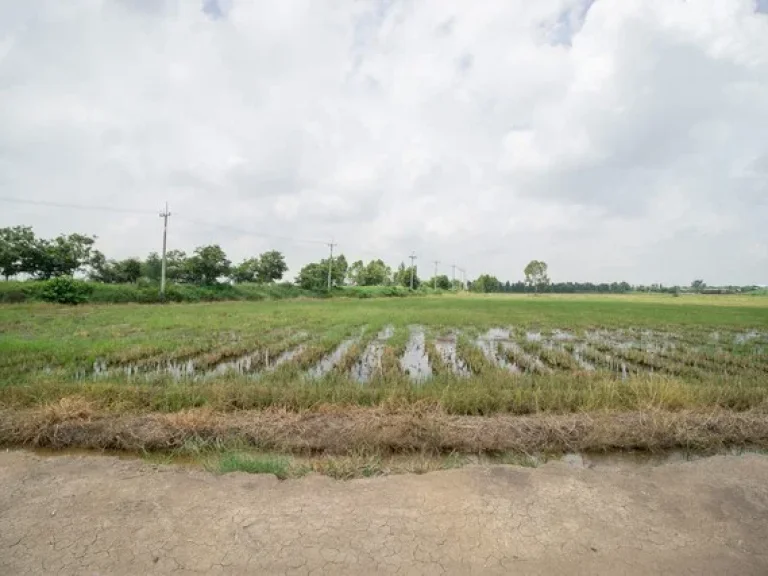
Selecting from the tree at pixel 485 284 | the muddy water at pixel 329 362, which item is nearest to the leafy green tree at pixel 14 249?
the muddy water at pixel 329 362

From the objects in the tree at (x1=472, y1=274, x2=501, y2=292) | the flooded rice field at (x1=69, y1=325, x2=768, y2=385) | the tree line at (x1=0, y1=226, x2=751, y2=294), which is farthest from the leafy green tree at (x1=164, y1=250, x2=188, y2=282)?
the tree at (x1=472, y1=274, x2=501, y2=292)

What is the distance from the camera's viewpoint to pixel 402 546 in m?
2.67

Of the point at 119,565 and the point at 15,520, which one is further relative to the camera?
the point at 15,520

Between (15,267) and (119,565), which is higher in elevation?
(15,267)

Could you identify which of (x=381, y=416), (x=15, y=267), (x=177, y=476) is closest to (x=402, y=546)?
(x=177, y=476)

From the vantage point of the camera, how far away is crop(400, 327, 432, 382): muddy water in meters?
8.67

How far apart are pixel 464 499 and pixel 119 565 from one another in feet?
8.15

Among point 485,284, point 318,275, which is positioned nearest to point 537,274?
point 485,284

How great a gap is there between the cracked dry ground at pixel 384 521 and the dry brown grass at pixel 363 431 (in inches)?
38.0

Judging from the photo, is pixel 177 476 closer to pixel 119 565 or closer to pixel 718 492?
pixel 119 565

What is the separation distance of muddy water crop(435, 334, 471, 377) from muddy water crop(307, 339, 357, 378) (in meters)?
2.83

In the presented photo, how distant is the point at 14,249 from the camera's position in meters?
32.2

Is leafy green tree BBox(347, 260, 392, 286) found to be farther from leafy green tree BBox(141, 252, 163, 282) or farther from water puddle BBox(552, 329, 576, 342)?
water puddle BBox(552, 329, 576, 342)

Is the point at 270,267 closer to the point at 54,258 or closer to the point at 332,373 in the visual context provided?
the point at 54,258
